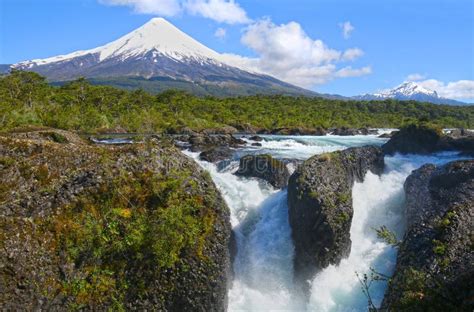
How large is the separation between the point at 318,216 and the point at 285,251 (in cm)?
228

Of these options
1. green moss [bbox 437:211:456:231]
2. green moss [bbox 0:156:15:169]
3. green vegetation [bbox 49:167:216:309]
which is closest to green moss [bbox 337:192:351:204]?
green moss [bbox 437:211:456:231]

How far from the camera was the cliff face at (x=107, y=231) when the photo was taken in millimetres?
10648

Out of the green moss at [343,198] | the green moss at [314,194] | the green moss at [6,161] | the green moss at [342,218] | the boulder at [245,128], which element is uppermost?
the green moss at [6,161]

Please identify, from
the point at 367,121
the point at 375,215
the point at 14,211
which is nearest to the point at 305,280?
the point at 375,215

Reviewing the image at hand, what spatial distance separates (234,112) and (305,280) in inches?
3018

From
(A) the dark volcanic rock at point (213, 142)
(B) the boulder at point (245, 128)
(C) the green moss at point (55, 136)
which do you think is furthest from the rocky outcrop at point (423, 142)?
(B) the boulder at point (245, 128)

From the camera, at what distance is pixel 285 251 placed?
55.3 feet

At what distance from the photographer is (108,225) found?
40.1ft

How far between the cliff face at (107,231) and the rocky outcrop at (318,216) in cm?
375

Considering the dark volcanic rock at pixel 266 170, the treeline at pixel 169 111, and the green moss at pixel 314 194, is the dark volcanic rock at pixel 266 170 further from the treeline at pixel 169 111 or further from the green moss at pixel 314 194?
the treeline at pixel 169 111

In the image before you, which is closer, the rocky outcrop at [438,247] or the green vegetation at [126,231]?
the rocky outcrop at [438,247]

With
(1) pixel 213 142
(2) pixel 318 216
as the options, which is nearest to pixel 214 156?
A: (1) pixel 213 142

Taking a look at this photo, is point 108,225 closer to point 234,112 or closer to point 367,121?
point 234,112

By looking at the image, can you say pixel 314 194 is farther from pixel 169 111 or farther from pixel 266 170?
pixel 169 111
